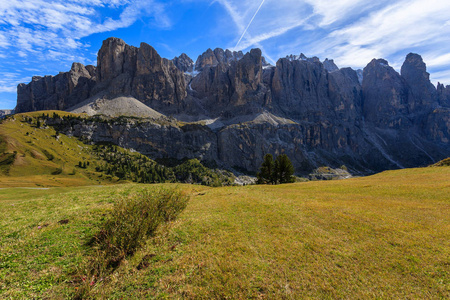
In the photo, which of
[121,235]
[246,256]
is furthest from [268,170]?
[121,235]

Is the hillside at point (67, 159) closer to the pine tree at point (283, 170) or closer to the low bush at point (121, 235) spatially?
the pine tree at point (283, 170)

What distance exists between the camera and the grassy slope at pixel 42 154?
92.3 m

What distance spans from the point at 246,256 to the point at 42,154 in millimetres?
171285

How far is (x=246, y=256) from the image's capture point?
994 cm

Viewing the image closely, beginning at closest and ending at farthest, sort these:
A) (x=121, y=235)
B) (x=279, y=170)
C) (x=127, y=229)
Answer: (x=121, y=235) → (x=127, y=229) → (x=279, y=170)

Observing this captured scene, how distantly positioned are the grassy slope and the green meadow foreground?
8906 centimetres

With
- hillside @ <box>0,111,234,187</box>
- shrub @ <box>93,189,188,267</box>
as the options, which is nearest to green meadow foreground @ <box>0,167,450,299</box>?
shrub @ <box>93,189,188,267</box>

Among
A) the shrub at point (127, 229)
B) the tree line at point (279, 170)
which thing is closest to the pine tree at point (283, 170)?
the tree line at point (279, 170)

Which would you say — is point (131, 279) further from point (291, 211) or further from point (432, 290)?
point (291, 211)

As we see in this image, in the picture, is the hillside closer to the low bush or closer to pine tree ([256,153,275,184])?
pine tree ([256,153,275,184])

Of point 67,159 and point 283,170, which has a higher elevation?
point 67,159

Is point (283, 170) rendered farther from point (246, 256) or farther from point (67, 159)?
point (67, 159)

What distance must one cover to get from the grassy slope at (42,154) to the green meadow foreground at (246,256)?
8906 centimetres

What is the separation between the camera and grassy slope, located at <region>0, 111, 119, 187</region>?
92.3 metres
